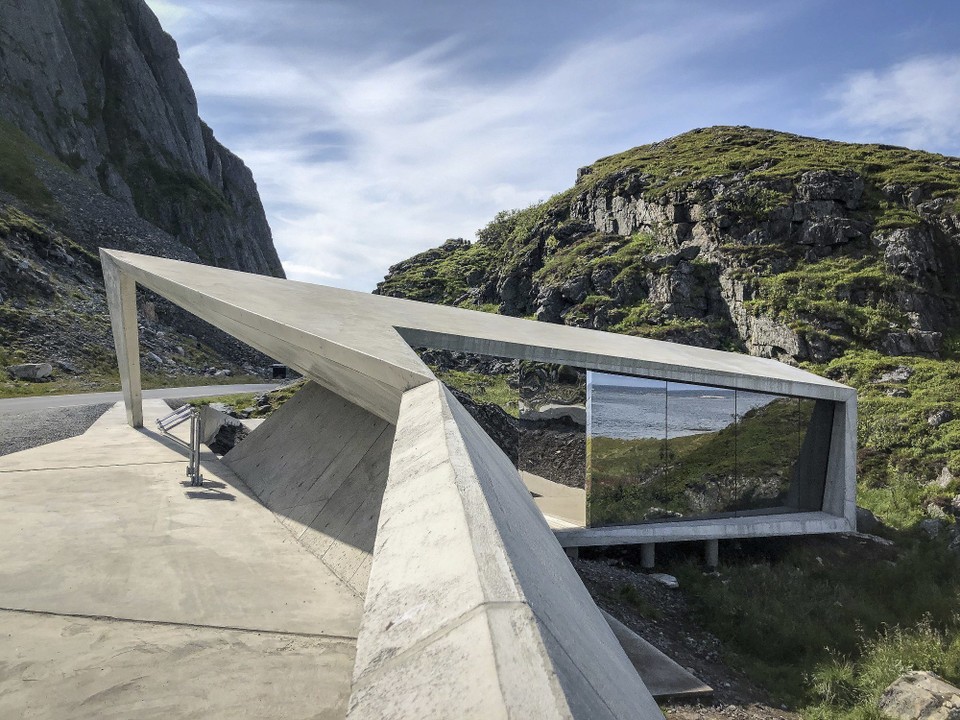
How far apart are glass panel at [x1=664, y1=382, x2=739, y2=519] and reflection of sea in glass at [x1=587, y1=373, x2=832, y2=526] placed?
0.02m

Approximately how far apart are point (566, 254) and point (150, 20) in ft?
241

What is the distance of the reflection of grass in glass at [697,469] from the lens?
36.4 feet

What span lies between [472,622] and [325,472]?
641 cm

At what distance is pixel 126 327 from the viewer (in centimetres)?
1384

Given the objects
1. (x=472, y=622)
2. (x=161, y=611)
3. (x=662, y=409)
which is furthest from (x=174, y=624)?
(x=662, y=409)

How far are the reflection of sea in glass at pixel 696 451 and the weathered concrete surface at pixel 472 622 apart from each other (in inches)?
297

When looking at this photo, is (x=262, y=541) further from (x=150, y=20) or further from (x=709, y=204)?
(x=150, y=20)

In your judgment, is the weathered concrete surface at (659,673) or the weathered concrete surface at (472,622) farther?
the weathered concrete surface at (659,673)

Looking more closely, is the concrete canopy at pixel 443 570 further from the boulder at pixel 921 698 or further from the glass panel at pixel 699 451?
the boulder at pixel 921 698

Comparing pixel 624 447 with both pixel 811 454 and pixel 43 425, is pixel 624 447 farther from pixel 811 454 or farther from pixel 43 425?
pixel 43 425

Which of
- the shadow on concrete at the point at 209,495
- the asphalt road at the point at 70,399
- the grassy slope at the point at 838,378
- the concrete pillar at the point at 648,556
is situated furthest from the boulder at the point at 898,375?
the shadow on concrete at the point at 209,495

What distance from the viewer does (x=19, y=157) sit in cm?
5084

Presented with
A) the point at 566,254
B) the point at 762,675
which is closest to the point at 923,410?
the point at 762,675

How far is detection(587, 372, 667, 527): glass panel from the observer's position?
10781 millimetres
